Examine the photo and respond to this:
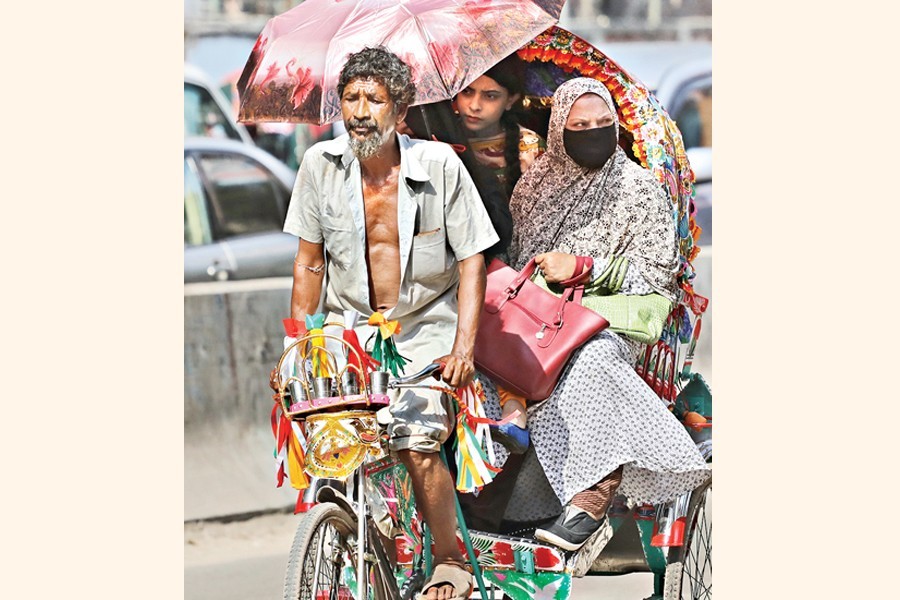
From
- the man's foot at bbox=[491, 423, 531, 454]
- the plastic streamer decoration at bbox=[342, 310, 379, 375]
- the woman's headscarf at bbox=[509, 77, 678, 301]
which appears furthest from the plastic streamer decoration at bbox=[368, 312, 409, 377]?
the woman's headscarf at bbox=[509, 77, 678, 301]

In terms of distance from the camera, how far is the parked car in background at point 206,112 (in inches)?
309

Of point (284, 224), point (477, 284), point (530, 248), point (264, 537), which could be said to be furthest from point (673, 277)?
point (264, 537)

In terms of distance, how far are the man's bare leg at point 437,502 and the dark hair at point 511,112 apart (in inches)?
61.3

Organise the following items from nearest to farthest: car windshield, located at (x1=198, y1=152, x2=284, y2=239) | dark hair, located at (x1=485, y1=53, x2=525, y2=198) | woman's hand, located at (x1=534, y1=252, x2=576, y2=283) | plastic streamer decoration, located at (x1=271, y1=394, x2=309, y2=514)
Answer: plastic streamer decoration, located at (x1=271, y1=394, x2=309, y2=514) → woman's hand, located at (x1=534, y1=252, x2=576, y2=283) → dark hair, located at (x1=485, y1=53, x2=525, y2=198) → car windshield, located at (x1=198, y1=152, x2=284, y2=239)

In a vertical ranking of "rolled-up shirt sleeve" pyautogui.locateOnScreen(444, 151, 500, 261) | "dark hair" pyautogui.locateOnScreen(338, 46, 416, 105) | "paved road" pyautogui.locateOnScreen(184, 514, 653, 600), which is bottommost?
"paved road" pyautogui.locateOnScreen(184, 514, 653, 600)

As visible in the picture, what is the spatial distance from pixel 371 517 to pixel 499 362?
3.04 ft

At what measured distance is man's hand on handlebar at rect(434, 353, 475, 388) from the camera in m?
6.75

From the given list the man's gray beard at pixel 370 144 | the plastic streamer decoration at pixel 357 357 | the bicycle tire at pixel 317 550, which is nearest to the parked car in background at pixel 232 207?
the man's gray beard at pixel 370 144

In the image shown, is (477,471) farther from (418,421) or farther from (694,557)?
(694,557)

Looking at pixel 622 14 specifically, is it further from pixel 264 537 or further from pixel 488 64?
pixel 264 537

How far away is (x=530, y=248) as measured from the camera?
7.82 metres

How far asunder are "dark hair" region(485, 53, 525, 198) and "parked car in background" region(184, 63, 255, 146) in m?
1.13

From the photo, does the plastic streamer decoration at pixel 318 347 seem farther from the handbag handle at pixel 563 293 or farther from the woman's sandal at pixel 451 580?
the handbag handle at pixel 563 293

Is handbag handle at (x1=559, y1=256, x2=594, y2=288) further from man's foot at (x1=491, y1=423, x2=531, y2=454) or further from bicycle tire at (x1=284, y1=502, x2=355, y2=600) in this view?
bicycle tire at (x1=284, y1=502, x2=355, y2=600)
